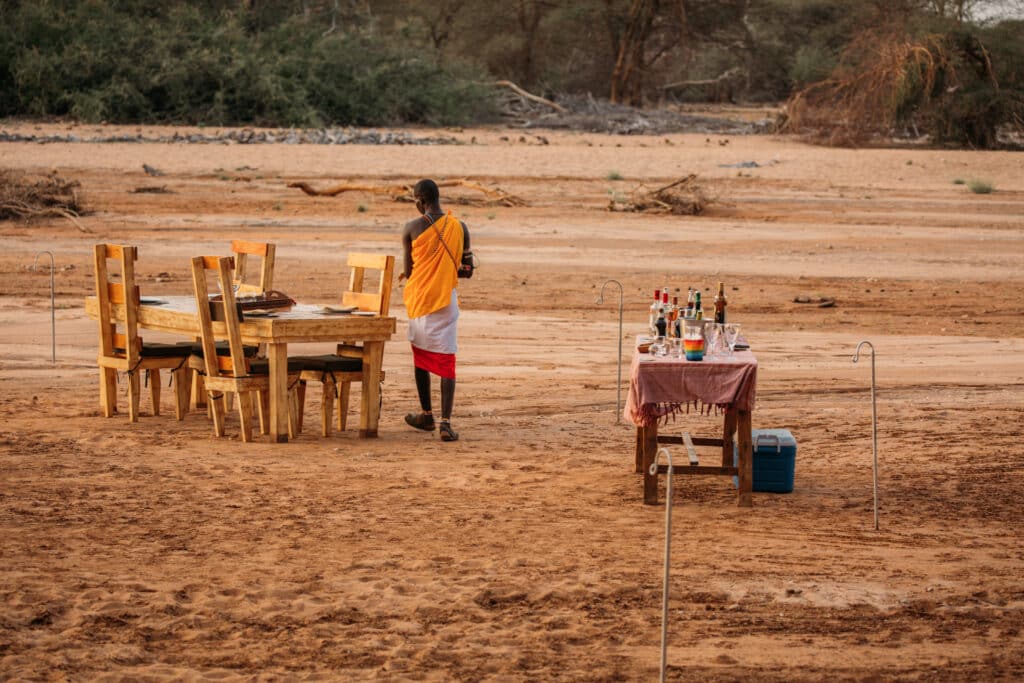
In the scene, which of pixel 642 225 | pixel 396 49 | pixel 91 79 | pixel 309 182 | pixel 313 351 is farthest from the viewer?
pixel 396 49

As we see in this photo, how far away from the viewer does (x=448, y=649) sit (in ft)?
18.3

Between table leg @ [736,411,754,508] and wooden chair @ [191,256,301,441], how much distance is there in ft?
9.29

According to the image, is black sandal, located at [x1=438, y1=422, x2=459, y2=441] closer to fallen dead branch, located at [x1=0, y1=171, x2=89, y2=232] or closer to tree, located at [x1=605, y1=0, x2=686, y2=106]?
fallen dead branch, located at [x1=0, y1=171, x2=89, y2=232]

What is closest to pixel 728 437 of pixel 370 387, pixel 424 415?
pixel 424 415

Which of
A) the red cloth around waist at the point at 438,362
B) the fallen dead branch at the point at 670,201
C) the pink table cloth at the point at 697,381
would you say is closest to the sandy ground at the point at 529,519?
the red cloth around waist at the point at 438,362

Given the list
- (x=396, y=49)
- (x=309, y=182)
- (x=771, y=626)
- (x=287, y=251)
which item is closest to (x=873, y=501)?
(x=771, y=626)

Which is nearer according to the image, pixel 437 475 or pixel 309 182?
pixel 437 475

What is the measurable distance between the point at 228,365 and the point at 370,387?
2.84 feet

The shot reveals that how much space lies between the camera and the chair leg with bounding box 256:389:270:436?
352 inches

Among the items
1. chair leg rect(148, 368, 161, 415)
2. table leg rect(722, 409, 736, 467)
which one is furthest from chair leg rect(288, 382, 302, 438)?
table leg rect(722, 409, 736, 467)

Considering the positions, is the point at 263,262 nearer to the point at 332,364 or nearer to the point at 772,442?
the point at 332,364

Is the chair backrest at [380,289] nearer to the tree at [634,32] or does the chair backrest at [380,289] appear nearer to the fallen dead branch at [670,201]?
the fallen dead branch at [670,201]

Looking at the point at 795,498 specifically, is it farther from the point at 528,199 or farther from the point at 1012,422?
the point at 528,199

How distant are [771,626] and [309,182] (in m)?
20.8
